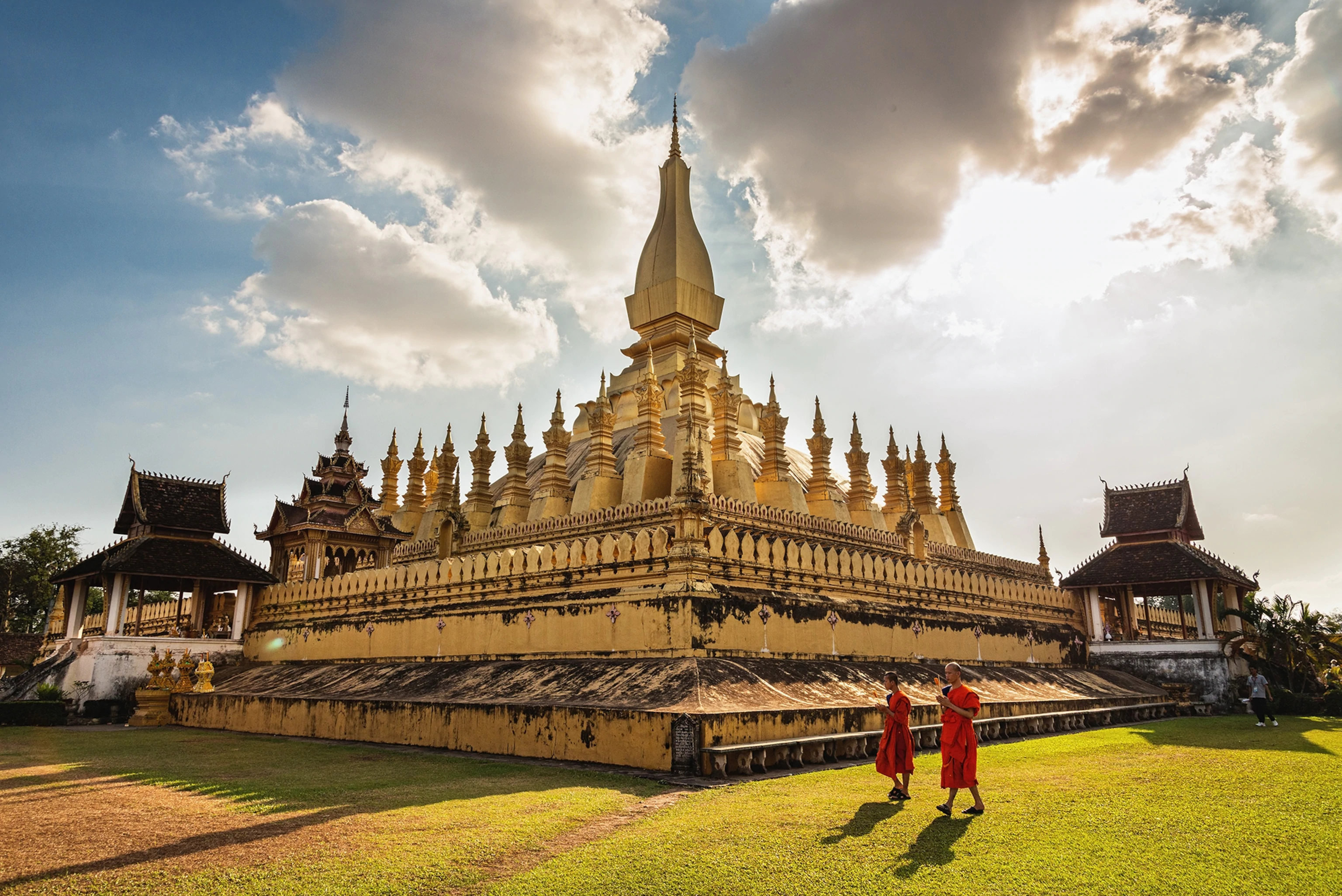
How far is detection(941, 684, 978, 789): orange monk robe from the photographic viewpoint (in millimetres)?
7703

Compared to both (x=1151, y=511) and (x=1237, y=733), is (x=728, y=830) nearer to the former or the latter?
(x=1237, y=733)

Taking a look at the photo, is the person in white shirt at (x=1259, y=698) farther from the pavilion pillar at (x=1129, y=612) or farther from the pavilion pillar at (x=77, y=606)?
the pavilion pillar at (x=77, y=606)

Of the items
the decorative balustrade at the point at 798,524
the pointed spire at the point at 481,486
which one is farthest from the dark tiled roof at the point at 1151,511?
the pointed spire at the point at 481,486

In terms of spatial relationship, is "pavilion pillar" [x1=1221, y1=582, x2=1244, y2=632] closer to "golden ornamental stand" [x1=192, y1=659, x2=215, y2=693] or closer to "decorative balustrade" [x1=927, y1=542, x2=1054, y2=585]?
"decorative balustrade" [x1=927, y1=542, x2=1054, y2=585]

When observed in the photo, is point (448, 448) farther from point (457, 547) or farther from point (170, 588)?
point (170, 588)

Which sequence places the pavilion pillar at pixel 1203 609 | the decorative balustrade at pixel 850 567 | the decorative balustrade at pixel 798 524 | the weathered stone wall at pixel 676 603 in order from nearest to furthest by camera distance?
the weathered stone wall at pixel 676 603
the decorative balustrade at pixel 850 567
the decorative balustrade at pixel 798 524
the pavilion pillar at pixel 1203 609

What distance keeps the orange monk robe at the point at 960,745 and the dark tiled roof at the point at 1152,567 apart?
18963 millimetres

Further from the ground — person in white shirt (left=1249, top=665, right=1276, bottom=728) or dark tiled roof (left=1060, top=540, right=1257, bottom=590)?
dark tiled roof (left=1060, top=540, right=1257, bottom=590)

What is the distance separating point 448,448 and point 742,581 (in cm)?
1757

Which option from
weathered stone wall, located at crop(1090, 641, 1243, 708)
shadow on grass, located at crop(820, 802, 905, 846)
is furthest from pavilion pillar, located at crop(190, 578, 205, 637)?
weathered stone wall, located at crop(1090, 641, 1243, 708)

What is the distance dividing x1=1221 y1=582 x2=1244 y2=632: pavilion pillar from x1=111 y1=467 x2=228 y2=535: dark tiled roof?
28.2 meters

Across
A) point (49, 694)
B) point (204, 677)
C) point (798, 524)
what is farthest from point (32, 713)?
point (798, 524)

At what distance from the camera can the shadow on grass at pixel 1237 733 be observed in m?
12.6

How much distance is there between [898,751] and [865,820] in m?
1.18
